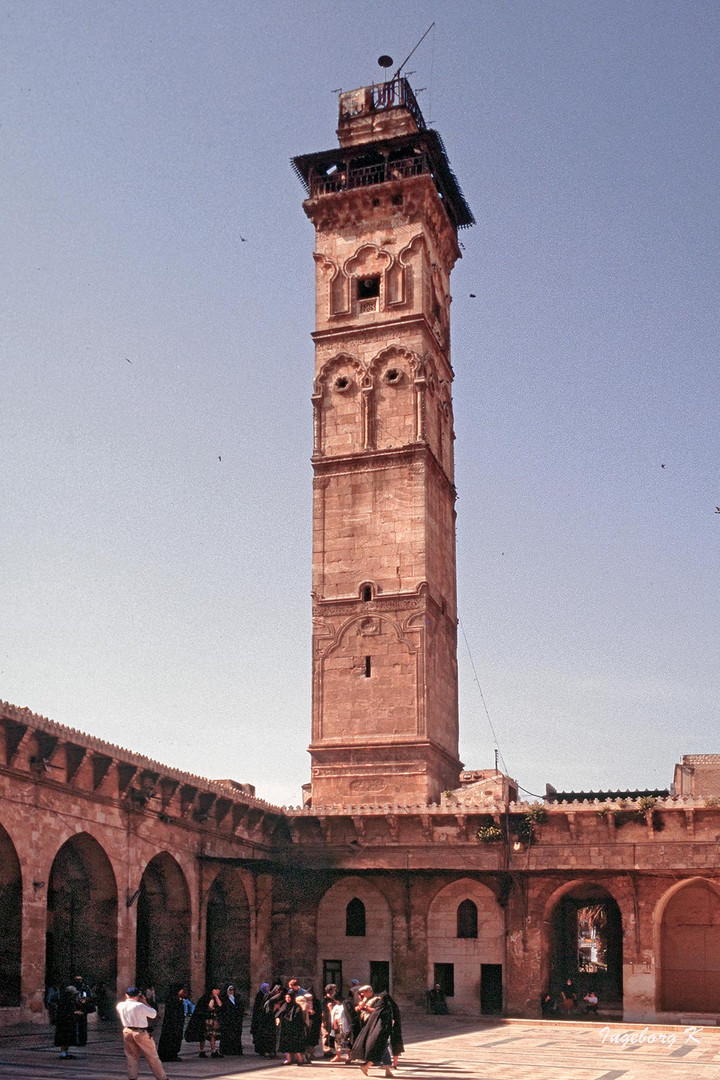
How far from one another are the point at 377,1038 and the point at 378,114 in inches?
1366

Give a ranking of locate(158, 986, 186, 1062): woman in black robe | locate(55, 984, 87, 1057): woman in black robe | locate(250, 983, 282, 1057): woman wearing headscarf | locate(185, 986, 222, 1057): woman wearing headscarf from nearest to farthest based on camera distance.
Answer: locate(158, 986, 186, 1062): woman in black robe → locate(55, 984, 87, 1057): woman in black robe → locate(250, 983, 282, 1057): woman wearing headscarf → locate(185, 986, 222, 1057): woman wearing headscarf

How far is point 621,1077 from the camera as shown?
1783 centimetres

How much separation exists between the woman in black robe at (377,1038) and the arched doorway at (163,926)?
12.1m

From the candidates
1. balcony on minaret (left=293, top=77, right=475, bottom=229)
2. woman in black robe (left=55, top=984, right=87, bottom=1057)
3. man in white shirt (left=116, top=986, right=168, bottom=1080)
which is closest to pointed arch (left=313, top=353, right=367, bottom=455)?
balcony on minaret (left=293, top=77, right=475, bottom=229)

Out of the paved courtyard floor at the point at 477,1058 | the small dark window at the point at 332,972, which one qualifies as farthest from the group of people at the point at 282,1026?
the small dark window at the point at 332,972

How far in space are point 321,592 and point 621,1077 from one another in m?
22.2

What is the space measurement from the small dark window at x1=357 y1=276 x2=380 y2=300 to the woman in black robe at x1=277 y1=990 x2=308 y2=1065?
2749 centimetres

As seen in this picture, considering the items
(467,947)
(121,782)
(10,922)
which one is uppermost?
(121,782)

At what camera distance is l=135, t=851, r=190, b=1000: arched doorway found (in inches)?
1148

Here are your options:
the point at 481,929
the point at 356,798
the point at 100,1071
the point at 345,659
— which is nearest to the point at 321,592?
the point at 345,659

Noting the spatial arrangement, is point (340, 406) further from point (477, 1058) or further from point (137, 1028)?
point (137, 1028)

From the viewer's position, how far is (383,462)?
1534 inches

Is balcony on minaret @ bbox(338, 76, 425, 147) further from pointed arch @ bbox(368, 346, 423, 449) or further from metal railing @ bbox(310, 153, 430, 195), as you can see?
pointed arch @ bbox(368, 346, 423, 449)

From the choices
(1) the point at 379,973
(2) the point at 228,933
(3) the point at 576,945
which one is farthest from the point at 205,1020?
(3) the point at 576,945
